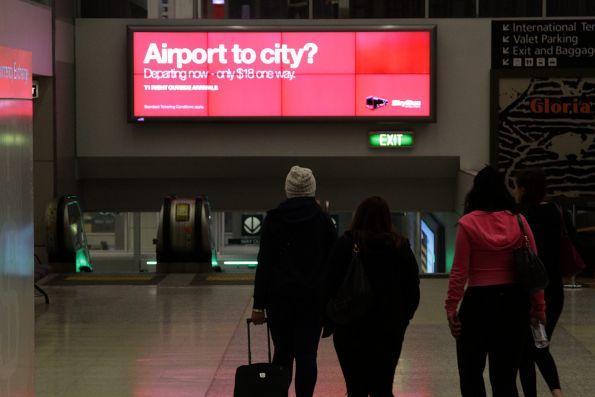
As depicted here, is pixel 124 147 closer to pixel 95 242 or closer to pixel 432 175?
pixel 432 175

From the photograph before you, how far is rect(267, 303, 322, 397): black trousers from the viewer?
5.91 metres

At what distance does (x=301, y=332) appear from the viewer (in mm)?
5926

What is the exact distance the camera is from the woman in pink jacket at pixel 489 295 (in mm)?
5203

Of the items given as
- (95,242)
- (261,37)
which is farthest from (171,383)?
(95,242)

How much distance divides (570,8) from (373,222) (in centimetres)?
1285

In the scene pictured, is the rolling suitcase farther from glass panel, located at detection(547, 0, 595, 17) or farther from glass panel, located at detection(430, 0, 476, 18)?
glass panel, located at detection(547, 0, 595, 17)

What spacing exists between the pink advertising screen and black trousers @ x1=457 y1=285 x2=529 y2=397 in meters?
11.7

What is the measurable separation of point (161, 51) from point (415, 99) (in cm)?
425

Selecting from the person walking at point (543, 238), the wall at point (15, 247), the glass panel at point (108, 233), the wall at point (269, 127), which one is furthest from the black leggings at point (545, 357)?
the glass panel at point (108, 233)

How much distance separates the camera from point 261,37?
16.8 meters

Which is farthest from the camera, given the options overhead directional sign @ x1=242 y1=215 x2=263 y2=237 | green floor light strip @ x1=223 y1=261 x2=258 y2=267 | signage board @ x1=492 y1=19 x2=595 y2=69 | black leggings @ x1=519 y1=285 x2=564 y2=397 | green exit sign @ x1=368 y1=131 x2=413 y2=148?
green floor light strip @ x1=223 y1=261 x2=258 y2=267

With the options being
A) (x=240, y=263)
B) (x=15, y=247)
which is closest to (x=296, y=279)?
(x=15, y=247)

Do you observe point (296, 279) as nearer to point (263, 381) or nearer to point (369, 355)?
point (263, 381)

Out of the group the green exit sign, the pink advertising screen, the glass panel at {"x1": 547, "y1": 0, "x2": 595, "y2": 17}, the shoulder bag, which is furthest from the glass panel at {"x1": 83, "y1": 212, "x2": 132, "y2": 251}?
the shoulder bag
